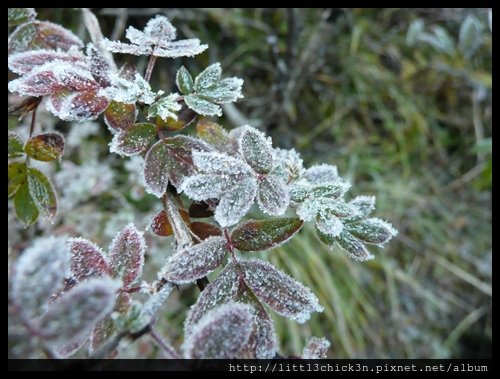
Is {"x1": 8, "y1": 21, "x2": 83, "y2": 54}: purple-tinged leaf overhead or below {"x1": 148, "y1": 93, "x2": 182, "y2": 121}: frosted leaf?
below

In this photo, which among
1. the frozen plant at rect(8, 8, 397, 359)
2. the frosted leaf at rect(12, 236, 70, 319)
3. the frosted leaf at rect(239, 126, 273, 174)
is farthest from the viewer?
the frosted leaf at rect(239, 126, 273, 174)

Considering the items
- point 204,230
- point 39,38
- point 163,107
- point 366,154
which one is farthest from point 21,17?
point 366,154

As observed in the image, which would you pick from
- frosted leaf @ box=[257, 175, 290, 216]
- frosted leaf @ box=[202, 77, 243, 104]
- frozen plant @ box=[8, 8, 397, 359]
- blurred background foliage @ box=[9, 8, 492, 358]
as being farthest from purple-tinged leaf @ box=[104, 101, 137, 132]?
blurred background foliage @ box=[9, 8, 492, 358]

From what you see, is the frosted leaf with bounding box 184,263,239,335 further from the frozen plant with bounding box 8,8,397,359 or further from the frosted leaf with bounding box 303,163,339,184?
the frosted leaf with bounding box 303,163,339,184

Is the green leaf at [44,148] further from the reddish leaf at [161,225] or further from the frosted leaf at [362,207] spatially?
the frosted leaf at [362,207]

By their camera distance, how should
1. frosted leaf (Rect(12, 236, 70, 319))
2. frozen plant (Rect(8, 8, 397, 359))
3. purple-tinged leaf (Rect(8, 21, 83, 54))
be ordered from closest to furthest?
frosted leaf (Rect(12, 236, 70, 319))
frozen plant (Rect(8, 8, 397, 359))
purple-tinged leaf (Rect(8, 21, 83, 54))
